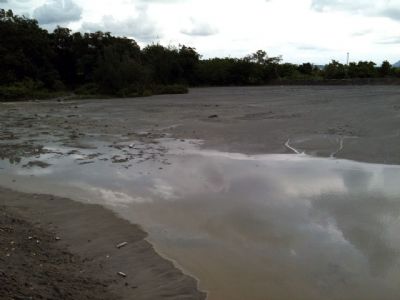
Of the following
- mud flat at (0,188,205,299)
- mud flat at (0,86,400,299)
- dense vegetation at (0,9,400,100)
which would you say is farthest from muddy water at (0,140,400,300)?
dense vegetation at (0,9,400,100)

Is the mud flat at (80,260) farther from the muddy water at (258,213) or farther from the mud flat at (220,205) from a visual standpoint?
the muddy water at (258,213)

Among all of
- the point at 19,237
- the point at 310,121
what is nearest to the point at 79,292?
the point at 19,237

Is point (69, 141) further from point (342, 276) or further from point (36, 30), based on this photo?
point (36, 30)

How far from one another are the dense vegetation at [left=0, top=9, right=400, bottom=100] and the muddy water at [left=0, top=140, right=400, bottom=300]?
33512 millimetres

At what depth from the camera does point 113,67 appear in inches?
1809

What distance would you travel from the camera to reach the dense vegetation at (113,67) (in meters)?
A: 46.7

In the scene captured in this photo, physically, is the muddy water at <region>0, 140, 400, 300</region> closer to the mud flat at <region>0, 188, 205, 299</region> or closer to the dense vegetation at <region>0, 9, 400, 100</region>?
the mud flat at <region>0, 188, 205, 299</region>

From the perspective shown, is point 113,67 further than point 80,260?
Yes

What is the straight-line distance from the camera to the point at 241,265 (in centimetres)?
632

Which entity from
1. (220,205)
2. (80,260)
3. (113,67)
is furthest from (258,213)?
(113,67)

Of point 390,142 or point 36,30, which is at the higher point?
point 36,30

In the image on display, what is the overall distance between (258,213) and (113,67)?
130 ft

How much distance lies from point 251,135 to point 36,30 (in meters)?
45.7

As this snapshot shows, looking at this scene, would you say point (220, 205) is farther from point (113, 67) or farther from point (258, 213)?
point (113, 67)
